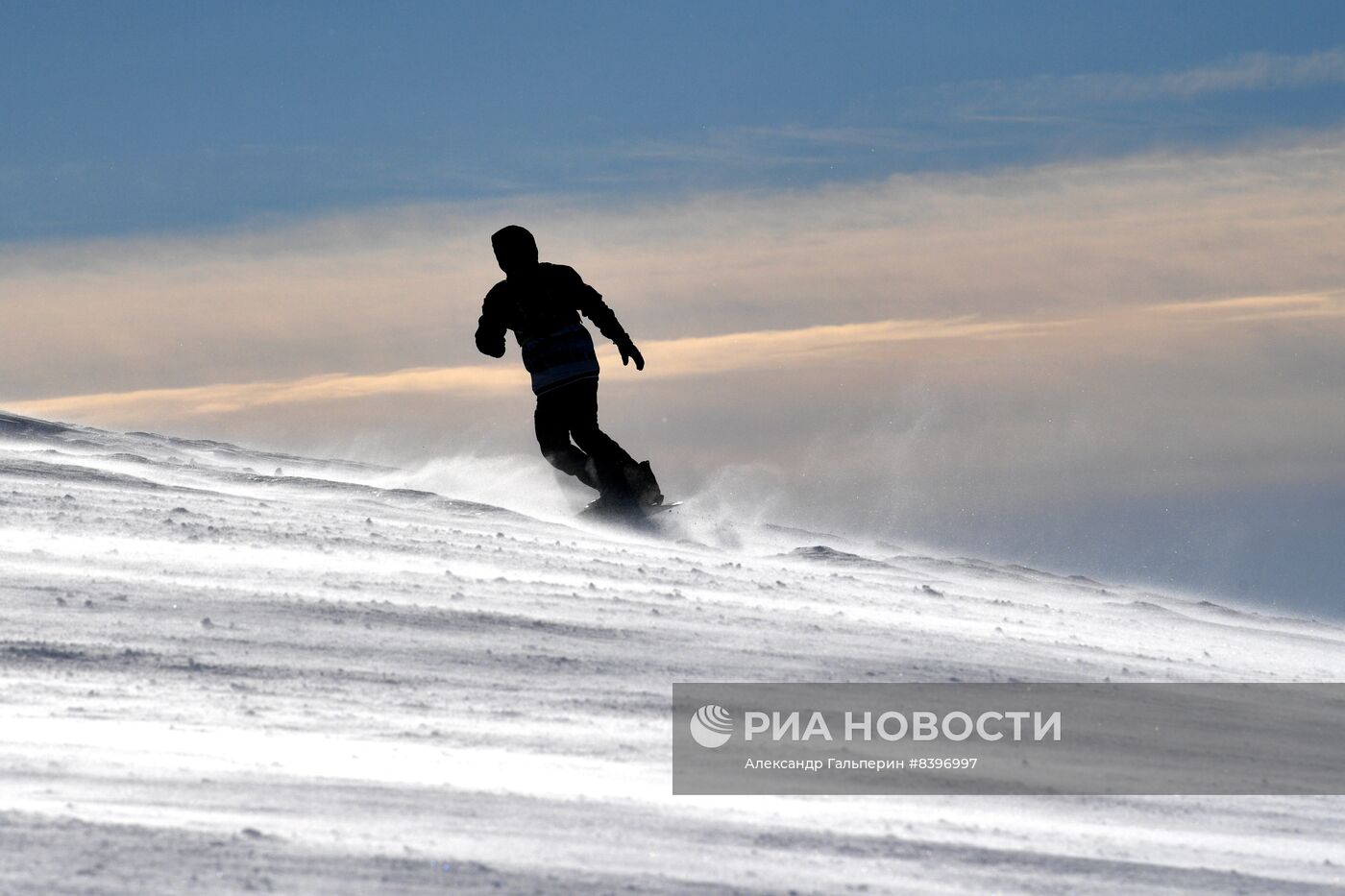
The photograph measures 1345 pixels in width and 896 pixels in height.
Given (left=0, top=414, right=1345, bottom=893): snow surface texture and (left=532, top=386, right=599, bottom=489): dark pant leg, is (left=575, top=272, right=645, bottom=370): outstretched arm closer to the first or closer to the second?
(left=532, top=386, right=599, bottom=489): dark pant leg

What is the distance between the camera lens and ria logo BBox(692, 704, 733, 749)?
4643 mm

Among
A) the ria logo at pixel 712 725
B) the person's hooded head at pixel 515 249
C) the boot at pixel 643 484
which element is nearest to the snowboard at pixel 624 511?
the boot at pixel 643 484

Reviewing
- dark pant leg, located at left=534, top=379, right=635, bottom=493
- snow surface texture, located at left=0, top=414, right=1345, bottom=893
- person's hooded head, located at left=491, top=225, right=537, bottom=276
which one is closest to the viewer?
snow surface texture, located at left=0, top=414, right=1345, bottom=893

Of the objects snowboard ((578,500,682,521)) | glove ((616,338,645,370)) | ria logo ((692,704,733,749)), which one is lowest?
ria logo ((692,704,733,749))

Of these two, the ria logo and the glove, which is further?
the glove

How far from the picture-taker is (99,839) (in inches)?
131

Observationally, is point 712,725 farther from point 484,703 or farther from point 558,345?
point 558,345

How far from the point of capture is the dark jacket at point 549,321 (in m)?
9.98

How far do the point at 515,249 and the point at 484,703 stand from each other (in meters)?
5.48

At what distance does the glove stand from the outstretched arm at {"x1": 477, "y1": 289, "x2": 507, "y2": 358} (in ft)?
2.56

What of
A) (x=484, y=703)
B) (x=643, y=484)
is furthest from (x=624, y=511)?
(x=484, y=703)

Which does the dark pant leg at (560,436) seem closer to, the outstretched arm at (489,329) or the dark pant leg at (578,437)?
the dark pant leg at (578,437)

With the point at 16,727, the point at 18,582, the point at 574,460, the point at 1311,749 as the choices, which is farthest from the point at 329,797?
the point at 574,460

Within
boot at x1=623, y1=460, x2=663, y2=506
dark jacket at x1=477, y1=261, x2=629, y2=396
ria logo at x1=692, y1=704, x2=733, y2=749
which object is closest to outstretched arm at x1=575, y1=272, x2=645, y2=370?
dark jacket at x1=477, y1=261, x2=629, y2=396
